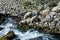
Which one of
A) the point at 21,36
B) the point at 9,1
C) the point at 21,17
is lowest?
the point at 21,36

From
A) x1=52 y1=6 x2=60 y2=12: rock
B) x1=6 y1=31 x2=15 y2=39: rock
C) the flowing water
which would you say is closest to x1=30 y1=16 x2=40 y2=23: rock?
the flowing water

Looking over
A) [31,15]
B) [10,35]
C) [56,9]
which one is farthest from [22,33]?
[56,9]

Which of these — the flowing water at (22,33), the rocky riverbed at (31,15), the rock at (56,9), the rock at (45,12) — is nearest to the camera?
the flowing water at (22,33)

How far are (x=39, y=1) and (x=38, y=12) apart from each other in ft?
6.57

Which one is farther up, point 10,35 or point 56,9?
point 56,9

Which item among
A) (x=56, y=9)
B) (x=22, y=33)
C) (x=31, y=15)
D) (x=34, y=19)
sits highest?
(x=56, y=9)

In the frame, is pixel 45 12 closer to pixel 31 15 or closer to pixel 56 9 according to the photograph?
pixel 56 9

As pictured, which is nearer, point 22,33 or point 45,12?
point 22,33

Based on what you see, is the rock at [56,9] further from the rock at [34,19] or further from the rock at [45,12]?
the rock at [34,19]

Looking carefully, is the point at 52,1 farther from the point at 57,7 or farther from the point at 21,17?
the point at 21,17

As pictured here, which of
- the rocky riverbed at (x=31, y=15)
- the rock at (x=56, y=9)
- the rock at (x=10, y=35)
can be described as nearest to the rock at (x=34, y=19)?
the rocky riverbed at (x=31, y=15)

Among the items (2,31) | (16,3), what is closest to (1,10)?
(16,3)

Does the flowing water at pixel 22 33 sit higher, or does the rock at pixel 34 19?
the rock at pixel 34 19

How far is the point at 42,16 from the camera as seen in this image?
17953 millimetres
